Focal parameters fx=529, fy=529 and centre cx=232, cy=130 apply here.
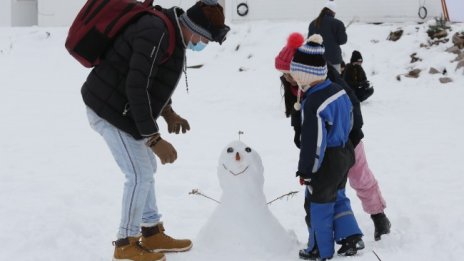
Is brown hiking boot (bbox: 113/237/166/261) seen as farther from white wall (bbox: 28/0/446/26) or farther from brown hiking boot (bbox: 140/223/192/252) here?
white wall (bbox: 28/0/446/26)

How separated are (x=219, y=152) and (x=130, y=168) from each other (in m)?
3.56

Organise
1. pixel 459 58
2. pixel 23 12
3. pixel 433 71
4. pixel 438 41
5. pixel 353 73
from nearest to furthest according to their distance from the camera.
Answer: pixel 353 73, pixel 433 71, pixel 459 58, pixel 438 41, pixel 23 12

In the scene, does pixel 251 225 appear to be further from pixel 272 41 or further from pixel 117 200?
pixel 272 41

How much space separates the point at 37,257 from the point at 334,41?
5.66 meters

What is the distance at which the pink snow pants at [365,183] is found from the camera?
3.51 metres

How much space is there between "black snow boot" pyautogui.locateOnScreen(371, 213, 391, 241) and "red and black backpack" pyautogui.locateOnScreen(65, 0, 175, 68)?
6.12 feet

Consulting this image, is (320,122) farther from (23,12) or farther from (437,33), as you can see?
(23,12)

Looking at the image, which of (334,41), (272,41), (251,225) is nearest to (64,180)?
(251,225)

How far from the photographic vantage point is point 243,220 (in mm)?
3385

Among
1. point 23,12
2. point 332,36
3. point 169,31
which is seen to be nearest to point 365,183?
point 169,31

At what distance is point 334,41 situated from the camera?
25.4 ft

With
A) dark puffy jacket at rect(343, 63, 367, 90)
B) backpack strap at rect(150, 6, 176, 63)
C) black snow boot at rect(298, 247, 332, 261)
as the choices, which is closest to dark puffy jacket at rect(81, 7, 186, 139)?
backpack strap at rect(150, 6, 176, 63)

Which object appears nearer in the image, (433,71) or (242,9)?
(433,71)

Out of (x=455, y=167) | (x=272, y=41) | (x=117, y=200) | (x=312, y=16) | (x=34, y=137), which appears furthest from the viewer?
(x=312, y=16)
